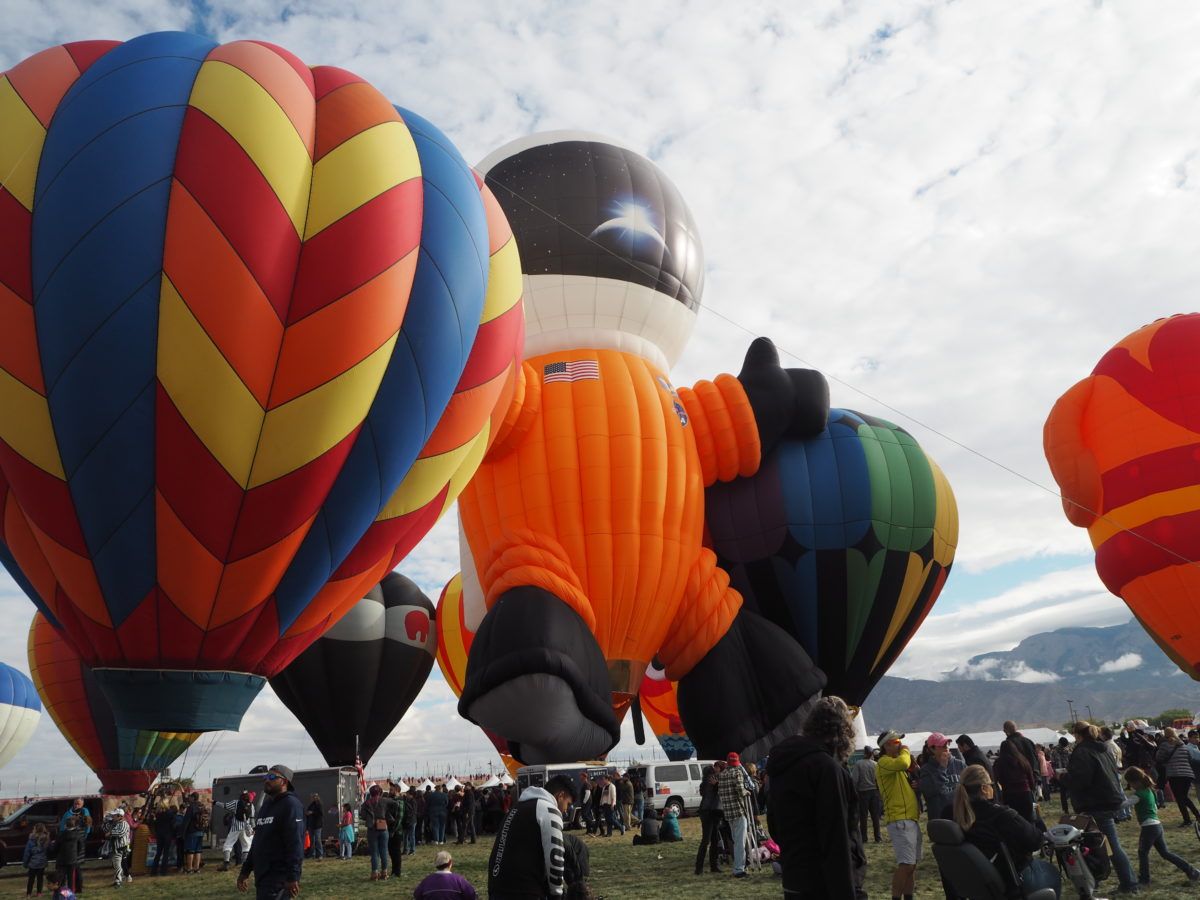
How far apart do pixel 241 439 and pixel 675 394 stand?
6870 millimetres

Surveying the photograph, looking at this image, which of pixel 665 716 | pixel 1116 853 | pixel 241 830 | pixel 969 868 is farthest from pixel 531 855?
pixel 665 716

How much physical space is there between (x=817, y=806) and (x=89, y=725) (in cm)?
1802

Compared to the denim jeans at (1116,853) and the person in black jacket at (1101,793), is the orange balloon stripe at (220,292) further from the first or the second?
the denim jeans at (1116,853)

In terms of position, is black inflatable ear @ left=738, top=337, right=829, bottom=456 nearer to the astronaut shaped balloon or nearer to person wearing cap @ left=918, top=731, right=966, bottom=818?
the astronaut shaped balloon

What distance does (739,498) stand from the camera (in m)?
12.9

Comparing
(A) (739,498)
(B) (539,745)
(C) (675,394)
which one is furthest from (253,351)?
(A) (739,498)

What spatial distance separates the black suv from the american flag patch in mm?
8346

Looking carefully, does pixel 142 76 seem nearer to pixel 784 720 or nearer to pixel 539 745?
pixel 539 745

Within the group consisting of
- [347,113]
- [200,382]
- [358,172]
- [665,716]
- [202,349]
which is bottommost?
[665,716]

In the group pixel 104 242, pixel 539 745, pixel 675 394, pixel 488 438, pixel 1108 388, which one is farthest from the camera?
pixel 1108 388

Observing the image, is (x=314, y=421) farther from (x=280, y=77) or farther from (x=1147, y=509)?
(x=1147, y=509)

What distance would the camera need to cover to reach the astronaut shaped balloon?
10.3 metres

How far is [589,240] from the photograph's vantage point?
12.1 metres

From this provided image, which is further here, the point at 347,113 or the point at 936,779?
the point at 347,113
